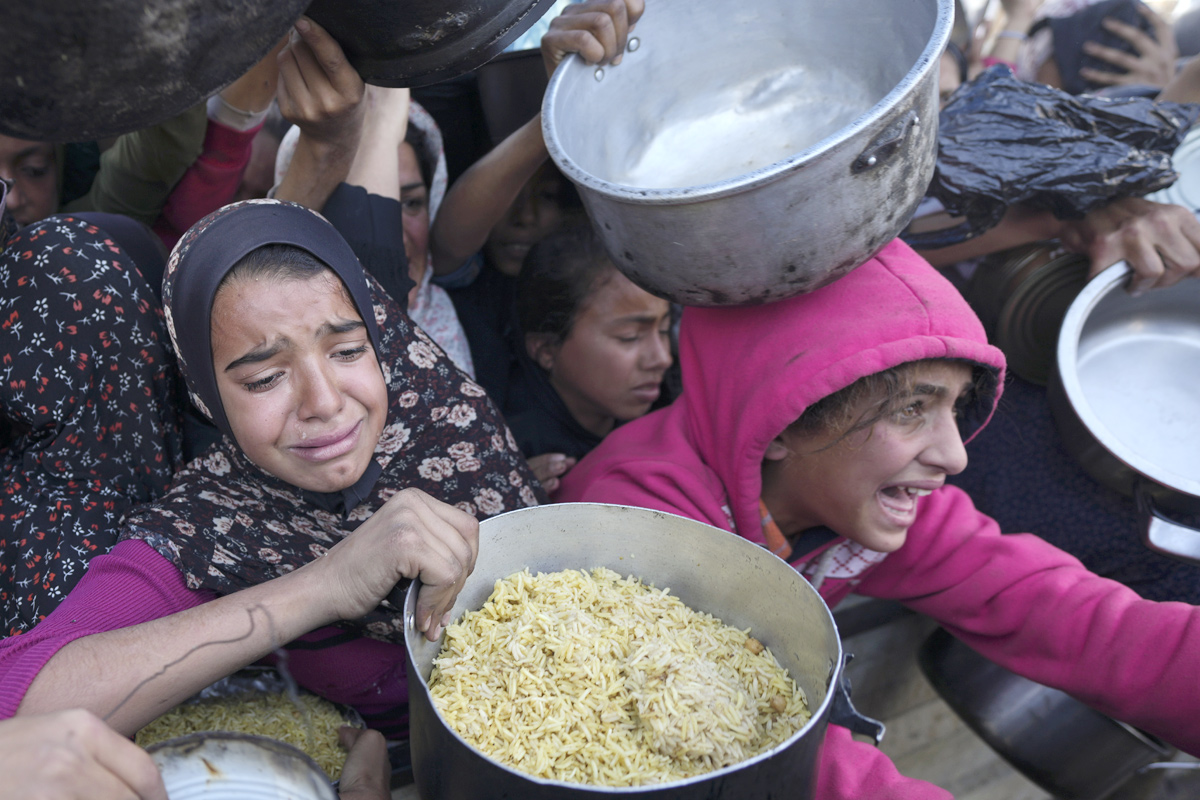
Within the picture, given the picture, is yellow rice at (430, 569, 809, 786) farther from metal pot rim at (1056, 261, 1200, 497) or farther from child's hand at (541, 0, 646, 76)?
metal pot rim at (1056, 261, 1200, 497)

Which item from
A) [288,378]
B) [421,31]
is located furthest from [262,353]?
[421,31]

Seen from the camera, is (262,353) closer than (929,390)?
Yes

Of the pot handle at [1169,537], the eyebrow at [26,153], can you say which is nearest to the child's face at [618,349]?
the pot handle at [1169,537]

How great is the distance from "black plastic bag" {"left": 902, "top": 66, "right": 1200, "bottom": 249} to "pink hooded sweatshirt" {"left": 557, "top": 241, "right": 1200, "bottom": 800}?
60 centimetres

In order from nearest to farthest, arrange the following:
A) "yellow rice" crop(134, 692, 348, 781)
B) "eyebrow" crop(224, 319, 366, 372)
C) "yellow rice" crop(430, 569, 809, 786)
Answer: "yellow rice" crop(430, 569, 809, 786) < "eyebrow" crop(224, 319, 366, 372) < "yellow rice" crop(134, 692, 348, 781)

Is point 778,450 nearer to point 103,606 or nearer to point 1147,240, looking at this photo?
point 1147,240

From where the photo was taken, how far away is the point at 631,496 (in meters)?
1.73

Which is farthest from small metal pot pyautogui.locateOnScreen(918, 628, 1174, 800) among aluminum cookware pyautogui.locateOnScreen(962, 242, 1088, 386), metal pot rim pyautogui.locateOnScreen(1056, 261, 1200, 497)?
aluminum cookware pyautogui.locateOnScreen(962, 242, 1088, 386)

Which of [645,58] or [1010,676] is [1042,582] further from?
[645,58]

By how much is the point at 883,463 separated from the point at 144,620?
4.68 ft

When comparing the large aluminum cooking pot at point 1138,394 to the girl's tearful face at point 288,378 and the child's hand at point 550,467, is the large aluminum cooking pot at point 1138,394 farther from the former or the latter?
the girl's tearful face at point 288,378

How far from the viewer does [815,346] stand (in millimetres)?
1557

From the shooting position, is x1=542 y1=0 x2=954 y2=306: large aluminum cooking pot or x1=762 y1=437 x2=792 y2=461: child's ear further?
x1=762 y1=437 x2=792 y2=461: child's ear

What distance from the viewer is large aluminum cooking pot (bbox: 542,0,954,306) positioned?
116 centimetres
